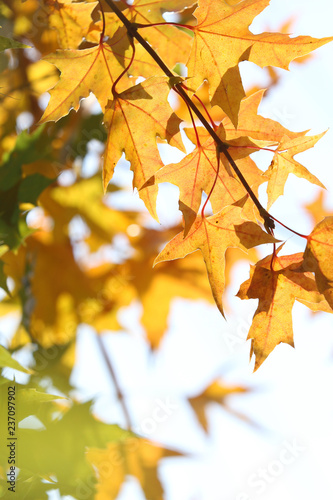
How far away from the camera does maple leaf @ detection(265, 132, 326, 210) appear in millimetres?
449

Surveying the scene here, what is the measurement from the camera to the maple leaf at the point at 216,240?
43 cm

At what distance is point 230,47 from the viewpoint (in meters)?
0.42

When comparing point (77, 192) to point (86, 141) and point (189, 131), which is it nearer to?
point (86, 141)

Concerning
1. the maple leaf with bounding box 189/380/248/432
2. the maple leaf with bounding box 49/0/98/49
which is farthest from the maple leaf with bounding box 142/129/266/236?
the maple leaf with bounding box 189/380/248/432

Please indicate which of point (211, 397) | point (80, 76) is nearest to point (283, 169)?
point (80, 76)

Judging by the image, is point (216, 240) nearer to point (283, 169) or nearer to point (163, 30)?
point (283, 169)

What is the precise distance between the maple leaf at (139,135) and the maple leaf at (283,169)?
10cm

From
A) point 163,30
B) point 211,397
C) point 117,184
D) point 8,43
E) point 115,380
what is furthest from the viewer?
point 211,397

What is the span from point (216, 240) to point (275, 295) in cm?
8

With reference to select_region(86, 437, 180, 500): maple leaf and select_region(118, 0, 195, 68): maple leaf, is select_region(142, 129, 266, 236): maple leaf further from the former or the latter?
select_region(86, 437, 180, 500): maple leaf

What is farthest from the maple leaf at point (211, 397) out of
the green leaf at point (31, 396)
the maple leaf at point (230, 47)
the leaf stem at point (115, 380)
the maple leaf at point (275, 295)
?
the maple leaf at point (230, 47)

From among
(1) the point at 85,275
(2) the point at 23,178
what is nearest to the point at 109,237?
(1) the point at 85,275

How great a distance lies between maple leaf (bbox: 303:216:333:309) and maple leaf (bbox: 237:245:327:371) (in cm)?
2

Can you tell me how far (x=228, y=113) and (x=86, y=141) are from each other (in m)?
0.67
